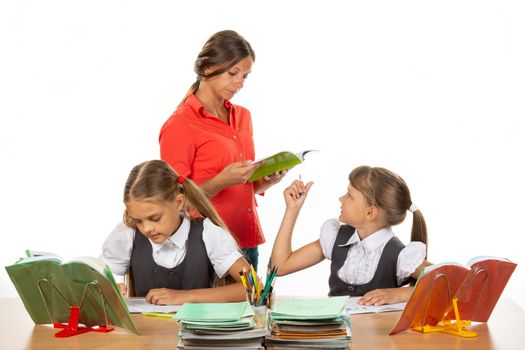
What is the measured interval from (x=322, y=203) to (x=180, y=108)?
248 centimetres

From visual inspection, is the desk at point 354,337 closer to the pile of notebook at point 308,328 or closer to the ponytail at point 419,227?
the pile of notebook at point 308,328

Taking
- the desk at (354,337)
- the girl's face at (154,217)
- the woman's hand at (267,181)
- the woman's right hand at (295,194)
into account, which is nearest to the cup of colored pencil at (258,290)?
the desk at (354,337)

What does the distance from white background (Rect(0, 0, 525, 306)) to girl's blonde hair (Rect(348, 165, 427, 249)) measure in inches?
99.7

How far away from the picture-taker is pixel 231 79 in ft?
9.73

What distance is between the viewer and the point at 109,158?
18.0 feet

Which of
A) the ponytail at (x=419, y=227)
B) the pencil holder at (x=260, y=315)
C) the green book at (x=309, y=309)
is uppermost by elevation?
the ponytail at (x=419, y=227)

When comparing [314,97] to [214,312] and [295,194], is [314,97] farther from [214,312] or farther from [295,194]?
[214,312]

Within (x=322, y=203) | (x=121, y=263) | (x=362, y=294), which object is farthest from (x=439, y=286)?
(x=322, y=203)

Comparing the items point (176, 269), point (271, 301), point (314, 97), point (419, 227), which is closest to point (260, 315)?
point (271, 301)

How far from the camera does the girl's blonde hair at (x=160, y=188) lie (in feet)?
8.28

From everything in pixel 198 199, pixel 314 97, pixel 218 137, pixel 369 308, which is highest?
pixel 314 97

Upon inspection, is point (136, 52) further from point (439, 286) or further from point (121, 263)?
point (439, 286)

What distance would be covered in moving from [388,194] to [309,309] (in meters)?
0.76

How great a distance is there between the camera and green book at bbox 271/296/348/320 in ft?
6.56
